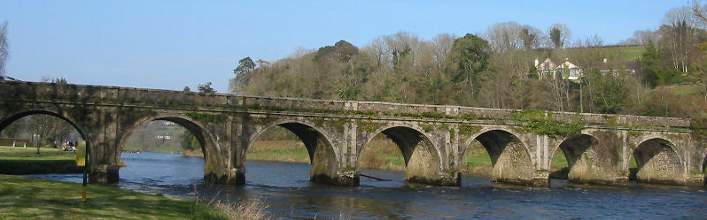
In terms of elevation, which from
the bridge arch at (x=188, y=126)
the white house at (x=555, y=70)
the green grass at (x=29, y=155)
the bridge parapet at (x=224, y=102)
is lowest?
the green grass at (x=29, y=155)

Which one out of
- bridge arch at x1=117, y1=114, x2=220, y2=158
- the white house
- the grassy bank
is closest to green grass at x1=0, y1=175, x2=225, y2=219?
bridge arch at x1=117, y1=114, x2=220, y2=158

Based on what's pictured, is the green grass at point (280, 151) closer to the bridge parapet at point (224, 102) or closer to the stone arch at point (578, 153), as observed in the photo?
the stone arch at point (578, 153)

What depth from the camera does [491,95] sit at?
9044cm

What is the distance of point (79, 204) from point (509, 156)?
41328 mm

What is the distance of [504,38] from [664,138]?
56355 mm

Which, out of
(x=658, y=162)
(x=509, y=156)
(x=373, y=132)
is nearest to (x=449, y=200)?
(x=373, y=132)

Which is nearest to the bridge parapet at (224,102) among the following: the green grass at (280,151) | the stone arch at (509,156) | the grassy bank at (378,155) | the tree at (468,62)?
the stone arch at (509,156)

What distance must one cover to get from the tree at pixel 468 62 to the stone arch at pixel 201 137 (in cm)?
5671

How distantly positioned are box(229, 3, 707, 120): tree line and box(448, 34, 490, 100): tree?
136 millimetres

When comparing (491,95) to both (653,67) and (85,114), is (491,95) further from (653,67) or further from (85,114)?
(85,114)

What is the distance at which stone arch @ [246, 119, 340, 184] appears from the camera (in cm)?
4628

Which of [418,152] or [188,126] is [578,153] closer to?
[418,152]

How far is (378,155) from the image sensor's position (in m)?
79.4

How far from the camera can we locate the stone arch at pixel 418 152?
167 ft
